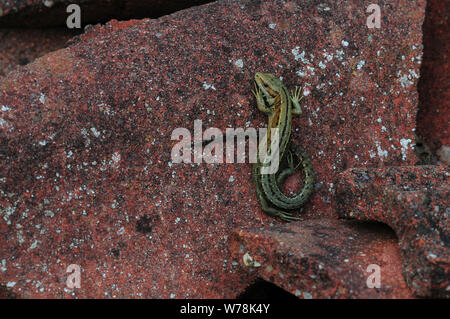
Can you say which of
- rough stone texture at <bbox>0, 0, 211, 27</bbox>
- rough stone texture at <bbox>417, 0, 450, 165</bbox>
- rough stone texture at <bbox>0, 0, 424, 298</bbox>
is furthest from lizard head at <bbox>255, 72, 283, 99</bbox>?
rough stone texture at <bbox>417, 0, 450, 165</bbox>

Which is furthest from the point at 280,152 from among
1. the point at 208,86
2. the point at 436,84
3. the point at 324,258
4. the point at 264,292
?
the point at 436,84

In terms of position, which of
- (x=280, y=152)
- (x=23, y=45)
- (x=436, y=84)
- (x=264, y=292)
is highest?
(x=23, y=45)

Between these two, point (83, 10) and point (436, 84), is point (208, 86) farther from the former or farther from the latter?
point (436, 84)

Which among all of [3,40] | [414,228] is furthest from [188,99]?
[3,40]

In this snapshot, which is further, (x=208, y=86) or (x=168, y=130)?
(x=208, y=86)

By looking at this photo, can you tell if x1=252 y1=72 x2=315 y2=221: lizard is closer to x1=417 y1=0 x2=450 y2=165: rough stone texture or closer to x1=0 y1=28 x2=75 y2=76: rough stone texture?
x1=417 y1=0 x2=450 y2=165: rough stone texture

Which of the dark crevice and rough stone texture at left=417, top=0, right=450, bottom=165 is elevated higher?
rough stone texture at left=417, top=0, right=450, bottom=165
